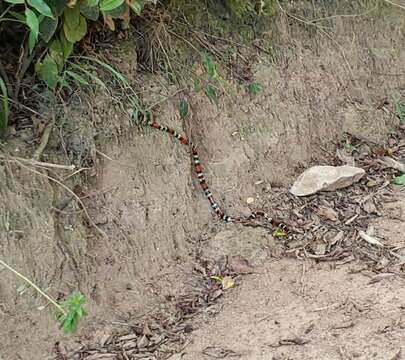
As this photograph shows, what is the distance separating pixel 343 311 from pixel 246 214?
1.18 m

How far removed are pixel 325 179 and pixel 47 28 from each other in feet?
7.54

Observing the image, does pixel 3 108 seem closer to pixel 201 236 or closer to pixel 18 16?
pixel 18 16

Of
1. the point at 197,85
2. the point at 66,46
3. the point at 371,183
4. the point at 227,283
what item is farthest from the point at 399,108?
the point at 66,46

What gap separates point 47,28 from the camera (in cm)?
348

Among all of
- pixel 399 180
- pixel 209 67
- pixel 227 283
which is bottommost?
pixel 227 283

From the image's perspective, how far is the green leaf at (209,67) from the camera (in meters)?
4.61

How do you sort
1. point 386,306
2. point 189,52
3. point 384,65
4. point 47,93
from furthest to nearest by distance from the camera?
point 384,65 < point 189,52 < point 47,93 < point 386,306

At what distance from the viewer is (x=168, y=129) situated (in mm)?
4336

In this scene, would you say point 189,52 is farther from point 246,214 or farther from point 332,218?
point 332,218

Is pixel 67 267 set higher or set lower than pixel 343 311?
higher

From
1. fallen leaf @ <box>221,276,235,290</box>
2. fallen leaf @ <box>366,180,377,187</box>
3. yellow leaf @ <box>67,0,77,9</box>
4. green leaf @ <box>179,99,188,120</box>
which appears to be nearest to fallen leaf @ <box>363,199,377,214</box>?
fallen leaf @ <box>366,180,377,187</box>

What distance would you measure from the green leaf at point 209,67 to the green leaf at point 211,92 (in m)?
0.08

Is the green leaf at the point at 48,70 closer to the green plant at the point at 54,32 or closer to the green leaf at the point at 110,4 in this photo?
the green plant at the point at 54,32

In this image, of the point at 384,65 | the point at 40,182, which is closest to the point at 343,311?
the point at 40,182
